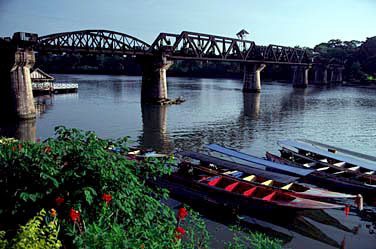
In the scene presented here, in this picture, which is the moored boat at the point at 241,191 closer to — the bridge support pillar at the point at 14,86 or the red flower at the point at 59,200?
the red flower at the point at 59,200

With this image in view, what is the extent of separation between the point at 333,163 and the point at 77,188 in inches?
996

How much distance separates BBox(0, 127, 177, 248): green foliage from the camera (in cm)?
827

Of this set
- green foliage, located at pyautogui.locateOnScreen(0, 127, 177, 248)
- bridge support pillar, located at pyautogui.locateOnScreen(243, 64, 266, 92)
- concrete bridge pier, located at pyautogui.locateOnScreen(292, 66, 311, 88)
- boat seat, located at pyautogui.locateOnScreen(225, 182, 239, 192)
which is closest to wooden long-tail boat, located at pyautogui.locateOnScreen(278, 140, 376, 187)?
boat seat, located at pyautogui.locateOnScreen(225, 182, 239, 192)

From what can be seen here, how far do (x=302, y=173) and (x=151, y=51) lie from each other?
66.7 meters

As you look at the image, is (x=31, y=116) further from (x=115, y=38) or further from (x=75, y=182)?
(x=75, y=182)

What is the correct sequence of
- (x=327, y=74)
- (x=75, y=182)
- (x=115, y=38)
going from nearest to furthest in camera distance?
1. (x=75, y=182)
2. (x=115, y=38)
3. (x=327, y=74)

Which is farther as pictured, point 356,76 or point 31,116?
point 356,76

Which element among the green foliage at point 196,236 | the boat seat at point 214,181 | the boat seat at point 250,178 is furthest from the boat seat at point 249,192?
the green foliage at point 196,236

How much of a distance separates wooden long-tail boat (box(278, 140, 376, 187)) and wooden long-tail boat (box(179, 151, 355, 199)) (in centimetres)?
488

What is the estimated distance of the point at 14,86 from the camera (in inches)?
2164

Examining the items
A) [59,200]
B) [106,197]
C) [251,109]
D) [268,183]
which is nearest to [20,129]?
[268,183]

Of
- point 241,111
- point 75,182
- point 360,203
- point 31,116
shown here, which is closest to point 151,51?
point 241,111

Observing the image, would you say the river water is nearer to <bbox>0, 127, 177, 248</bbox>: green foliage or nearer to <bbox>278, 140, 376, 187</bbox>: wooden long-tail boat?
<bbox>278, 140, 376, 187</bbox>: wooden long-tail boat

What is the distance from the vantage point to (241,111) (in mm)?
73375
